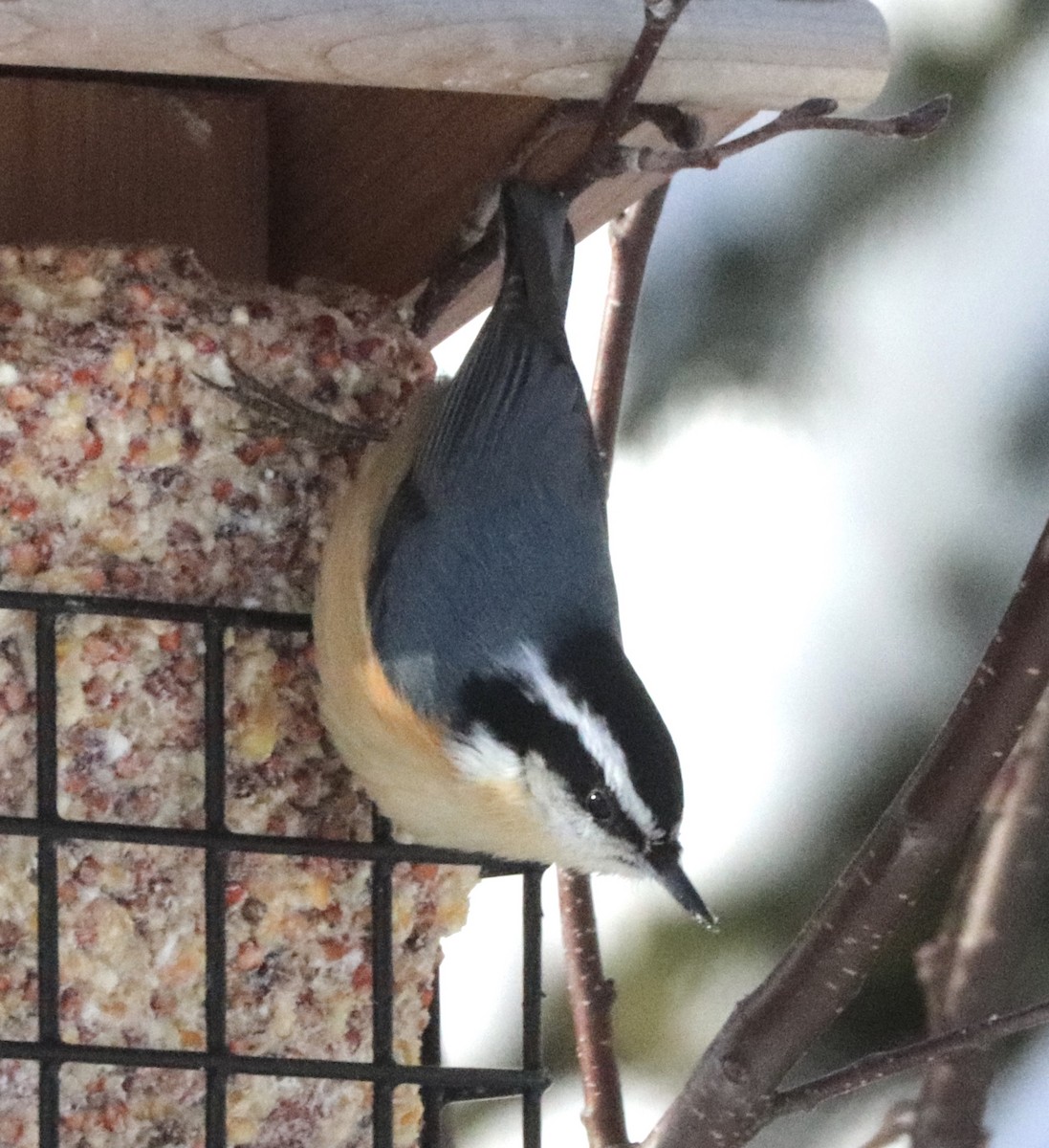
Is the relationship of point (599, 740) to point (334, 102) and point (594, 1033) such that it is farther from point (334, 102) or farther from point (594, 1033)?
point (334, 102)

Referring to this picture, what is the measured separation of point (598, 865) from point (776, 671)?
5.31ft

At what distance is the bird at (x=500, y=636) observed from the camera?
205cm

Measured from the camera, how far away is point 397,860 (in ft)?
7.27

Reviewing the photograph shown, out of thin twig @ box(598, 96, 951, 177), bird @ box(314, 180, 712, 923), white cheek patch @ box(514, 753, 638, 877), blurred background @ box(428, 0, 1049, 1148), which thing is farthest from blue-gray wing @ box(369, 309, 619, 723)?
blurred background @ box(428, 0, 1049, 1148)

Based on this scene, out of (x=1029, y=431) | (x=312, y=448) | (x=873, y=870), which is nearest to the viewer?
Answer: (x=873, y=870)

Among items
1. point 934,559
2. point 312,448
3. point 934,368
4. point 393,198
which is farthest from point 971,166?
point 312,448

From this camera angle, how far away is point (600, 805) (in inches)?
80.3

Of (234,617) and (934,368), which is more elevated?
(934,368)

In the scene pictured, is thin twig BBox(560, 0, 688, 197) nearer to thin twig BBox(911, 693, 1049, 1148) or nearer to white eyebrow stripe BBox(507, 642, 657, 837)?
white eyebrow stripe BBox(507, 642, 657, 837)

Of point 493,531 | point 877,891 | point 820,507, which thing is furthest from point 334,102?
point 820,507

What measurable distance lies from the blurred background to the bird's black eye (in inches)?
56.0

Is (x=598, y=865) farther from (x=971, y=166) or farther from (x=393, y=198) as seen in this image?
(x=971, y=166)

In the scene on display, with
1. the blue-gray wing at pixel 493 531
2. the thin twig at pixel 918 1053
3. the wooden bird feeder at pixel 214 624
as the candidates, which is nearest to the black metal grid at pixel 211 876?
the wooden bird feeder at pixel 214 624

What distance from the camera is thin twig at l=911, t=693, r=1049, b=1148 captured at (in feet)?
8.59
